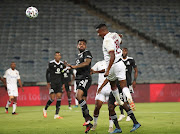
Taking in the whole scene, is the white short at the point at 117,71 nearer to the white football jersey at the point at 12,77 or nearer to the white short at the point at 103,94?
the white short at the point at 103,94

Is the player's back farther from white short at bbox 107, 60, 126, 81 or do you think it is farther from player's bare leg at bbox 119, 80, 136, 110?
player's bare leg at bbox 119, 80, 136, 110

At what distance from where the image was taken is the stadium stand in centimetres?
2328

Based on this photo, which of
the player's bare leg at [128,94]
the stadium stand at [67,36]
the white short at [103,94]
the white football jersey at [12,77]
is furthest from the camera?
the stadium stand at [67,36]

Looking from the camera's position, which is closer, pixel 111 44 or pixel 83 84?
pixel 111 44

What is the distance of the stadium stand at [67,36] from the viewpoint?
23281mm

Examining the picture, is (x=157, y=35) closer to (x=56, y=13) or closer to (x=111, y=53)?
(x=56, y=13)

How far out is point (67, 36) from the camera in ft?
83.1

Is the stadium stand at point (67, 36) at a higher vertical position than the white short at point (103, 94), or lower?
higher

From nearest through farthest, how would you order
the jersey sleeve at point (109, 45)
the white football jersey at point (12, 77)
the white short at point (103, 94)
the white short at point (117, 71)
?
1. the jersey sleeve at point (109, 45)
2. the white short at point (117, 71)
3. the white short at point (103, 94)
4. the white football jersey at point (12, 77)

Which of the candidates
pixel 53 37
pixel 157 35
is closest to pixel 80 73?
pixel 53 37

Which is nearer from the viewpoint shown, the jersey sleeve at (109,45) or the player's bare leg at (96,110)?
the jersey sleeve at (109,45)

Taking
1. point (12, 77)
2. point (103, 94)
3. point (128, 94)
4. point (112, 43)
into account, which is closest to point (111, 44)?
point (112, 43)

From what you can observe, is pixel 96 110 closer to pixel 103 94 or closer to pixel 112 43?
pixel 103 94

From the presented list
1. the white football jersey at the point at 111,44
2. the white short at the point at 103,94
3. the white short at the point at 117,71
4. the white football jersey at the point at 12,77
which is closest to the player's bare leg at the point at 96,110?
the white short at the point at 103,94
